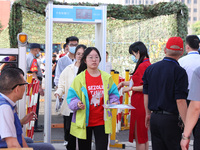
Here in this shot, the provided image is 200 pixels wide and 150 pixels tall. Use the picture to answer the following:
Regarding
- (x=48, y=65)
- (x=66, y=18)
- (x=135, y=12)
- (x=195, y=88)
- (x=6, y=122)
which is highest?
(x=135, y=12)

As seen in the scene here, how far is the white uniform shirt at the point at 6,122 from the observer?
305cm

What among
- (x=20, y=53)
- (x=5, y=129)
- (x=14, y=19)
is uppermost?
(x=14, y=19)

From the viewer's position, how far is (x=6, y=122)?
307 centimetres

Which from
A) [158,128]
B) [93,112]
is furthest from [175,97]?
[93,112]

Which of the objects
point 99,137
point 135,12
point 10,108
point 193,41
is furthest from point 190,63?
point 135,12

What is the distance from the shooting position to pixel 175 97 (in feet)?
13.2

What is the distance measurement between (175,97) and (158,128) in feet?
1.31

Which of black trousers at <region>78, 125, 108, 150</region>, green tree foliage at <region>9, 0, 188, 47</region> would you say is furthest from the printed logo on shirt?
green tree foliage at <region>9, 0, 188, 47</region>

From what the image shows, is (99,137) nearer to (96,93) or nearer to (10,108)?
(96,93)

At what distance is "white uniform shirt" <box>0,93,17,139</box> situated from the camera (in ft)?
10.00

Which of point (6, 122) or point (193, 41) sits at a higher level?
point (193, 41)

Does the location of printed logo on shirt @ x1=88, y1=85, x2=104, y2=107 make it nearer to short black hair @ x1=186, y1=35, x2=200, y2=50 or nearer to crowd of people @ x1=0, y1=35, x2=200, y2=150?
crowd of people @ x1=0, y1=35, x2=200, y2=150

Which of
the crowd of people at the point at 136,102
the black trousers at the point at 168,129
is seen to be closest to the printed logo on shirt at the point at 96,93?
the crowd of people at the point at 136,102

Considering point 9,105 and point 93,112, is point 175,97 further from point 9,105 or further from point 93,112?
point 9,105
